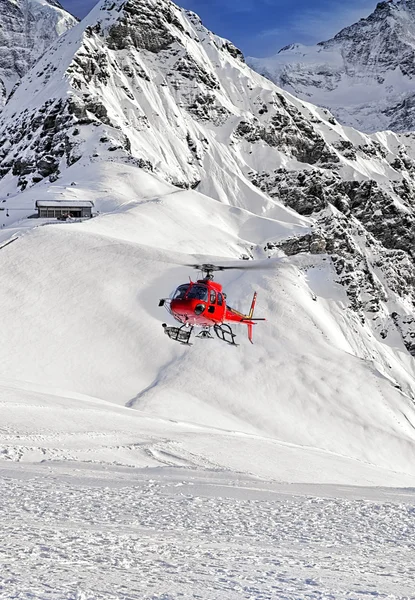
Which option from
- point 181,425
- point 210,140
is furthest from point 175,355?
point 210,140

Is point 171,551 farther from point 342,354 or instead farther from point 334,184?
point 334,184

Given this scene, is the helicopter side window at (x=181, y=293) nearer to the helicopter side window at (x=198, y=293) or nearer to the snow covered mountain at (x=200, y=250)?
the helicopter side window at (x=198, y=293)

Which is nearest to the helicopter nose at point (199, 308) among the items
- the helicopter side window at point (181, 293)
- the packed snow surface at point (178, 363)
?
the helicopter side window at point (181, 293)

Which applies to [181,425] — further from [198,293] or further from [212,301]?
[198,293]

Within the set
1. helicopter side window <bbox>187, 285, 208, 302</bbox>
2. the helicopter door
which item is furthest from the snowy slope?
helicopter side window <bbox>187, 285, 208, 302</bbox>

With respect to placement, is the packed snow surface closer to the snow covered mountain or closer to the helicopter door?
the snow covered mountain

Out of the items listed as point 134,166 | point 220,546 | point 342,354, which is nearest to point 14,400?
point 220,546
